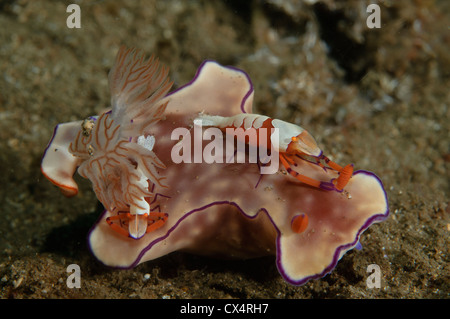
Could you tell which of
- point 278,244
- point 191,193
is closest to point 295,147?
point 278,244

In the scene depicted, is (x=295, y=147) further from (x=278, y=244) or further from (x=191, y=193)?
(x=191, y=193)

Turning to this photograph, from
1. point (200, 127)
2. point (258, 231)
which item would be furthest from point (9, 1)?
point (258, 231)

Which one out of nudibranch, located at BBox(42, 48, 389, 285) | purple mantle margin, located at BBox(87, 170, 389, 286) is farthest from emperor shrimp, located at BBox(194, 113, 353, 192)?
purple mantle margin, located at BBox(87, 170, 389, 286)

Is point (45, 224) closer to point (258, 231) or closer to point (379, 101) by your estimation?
point (258, 231)

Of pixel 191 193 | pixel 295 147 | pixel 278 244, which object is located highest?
pixel 295 147

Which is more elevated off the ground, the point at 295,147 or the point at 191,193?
the point at 295,147

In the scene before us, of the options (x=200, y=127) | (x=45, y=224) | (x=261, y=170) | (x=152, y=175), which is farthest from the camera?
(x=45, y=224)

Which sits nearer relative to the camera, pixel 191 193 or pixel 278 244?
pixel 278 244

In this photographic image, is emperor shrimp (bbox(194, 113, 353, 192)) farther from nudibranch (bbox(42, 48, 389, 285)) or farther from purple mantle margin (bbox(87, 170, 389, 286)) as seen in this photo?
purple mantle margin (bbox(87, 170, 389, 286))

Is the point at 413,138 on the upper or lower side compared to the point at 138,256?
upper
